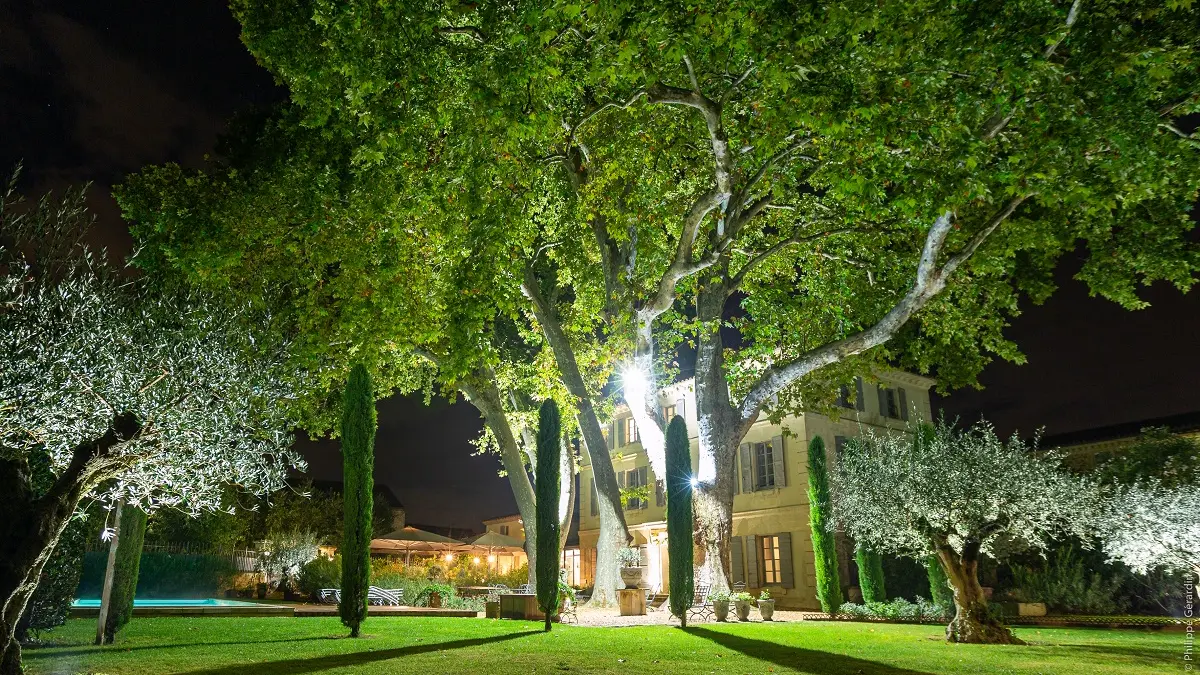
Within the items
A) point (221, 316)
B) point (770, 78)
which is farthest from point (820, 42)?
point (221, 316)

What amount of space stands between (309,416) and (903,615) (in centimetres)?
1698

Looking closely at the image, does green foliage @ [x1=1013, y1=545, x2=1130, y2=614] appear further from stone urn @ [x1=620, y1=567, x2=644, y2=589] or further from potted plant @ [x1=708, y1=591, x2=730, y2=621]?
stone urn @ [x1=620, y1=567, x2=644, y2=589]

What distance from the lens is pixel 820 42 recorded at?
11.4 m

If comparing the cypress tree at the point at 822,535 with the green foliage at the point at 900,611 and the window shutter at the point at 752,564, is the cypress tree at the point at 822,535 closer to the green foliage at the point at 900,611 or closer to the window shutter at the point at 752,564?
the green foliage at the point at 900,611

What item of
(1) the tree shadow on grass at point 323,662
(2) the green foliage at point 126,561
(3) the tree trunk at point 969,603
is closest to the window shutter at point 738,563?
(3) the tree trunk at point 969,603

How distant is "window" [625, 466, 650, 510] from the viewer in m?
33.5

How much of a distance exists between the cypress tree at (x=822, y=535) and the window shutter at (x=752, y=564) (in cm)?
466

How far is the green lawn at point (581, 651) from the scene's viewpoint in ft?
29.1

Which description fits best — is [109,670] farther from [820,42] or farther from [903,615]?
[903,615]

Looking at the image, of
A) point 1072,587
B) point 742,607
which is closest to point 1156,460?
point 1072,587

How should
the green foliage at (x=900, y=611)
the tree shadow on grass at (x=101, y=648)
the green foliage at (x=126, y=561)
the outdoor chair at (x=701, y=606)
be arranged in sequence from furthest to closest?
the green foliage at (x=900, y=611) < the outdoor chair at (x=701, y=606) < the green foliage at (x=126, y=561) < the tree shadow on grass at (x=101, y=648)

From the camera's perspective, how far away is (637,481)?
34.5 m

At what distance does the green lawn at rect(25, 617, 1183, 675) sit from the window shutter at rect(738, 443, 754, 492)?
13961 mm

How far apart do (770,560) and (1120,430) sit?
42.1ft
